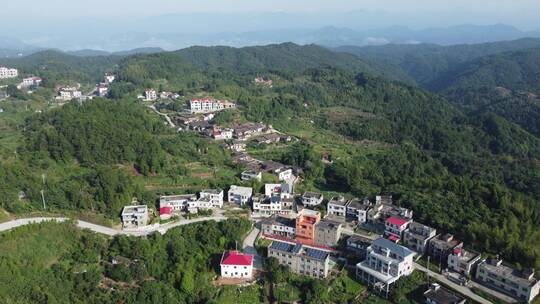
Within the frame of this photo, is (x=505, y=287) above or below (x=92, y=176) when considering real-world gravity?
below

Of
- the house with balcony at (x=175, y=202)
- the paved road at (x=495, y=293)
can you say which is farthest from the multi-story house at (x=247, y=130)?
the paved road at (x=495, y=293)

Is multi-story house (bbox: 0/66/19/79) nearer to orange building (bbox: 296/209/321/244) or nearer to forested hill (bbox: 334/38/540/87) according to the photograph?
orange building (bbox: 296/209/321/244)

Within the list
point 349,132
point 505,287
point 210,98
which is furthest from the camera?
point 210,98

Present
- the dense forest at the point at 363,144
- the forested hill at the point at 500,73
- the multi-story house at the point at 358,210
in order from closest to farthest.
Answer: the dense forest at the point at 363,144, the multi-story house at the point at 358,210, the forested hill at the point at 500,73

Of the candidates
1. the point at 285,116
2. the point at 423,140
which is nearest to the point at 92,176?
the point at 285,116

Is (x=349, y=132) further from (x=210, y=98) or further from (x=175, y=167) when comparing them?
(x=175, y=167)

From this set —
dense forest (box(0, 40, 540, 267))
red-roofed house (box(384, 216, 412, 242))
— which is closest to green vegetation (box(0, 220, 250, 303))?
dense forest (box(0, 40, 540, 267))

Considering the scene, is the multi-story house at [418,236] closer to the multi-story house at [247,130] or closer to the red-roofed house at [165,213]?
the red-roofed house at [165,213]
